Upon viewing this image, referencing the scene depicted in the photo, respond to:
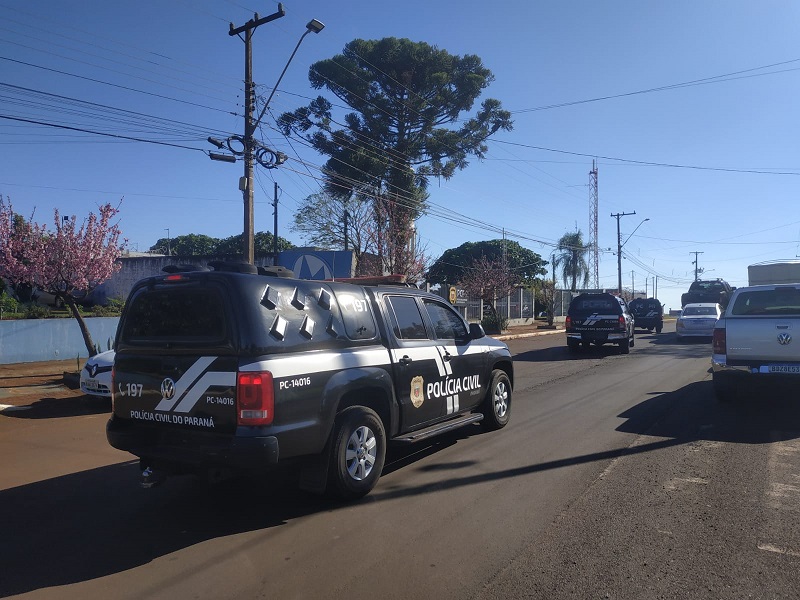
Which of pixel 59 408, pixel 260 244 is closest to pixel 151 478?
pixel 59 408

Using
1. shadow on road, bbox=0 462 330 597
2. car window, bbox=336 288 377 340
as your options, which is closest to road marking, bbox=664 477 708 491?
car window, bbox=336 288 377 340

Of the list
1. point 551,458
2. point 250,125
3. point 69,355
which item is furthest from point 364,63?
point 551,458

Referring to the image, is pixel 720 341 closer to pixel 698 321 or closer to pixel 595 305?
pixel 595 305

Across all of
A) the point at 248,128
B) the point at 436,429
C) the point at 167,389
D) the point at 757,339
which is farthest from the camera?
the point at 248,128

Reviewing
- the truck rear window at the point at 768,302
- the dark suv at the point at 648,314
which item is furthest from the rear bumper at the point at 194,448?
the dark suv at the point at 648,314

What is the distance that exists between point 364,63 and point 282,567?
32760mm

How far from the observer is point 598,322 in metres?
19.1

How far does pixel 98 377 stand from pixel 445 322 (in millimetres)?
6318

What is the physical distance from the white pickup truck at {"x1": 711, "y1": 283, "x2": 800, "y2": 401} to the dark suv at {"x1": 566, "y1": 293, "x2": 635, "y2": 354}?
31.5 feet

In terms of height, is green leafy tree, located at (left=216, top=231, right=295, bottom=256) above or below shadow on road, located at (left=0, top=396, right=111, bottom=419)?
above

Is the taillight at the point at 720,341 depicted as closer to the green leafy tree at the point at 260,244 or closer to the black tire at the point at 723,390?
the black tire at the point at 723,390

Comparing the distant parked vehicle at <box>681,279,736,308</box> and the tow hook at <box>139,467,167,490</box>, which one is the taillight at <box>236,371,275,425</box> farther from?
the distant parked vehicle at <box>681,279,736,308</box>

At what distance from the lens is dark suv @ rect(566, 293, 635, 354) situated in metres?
19.0

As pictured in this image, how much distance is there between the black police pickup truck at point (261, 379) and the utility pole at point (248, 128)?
9.25 meters
